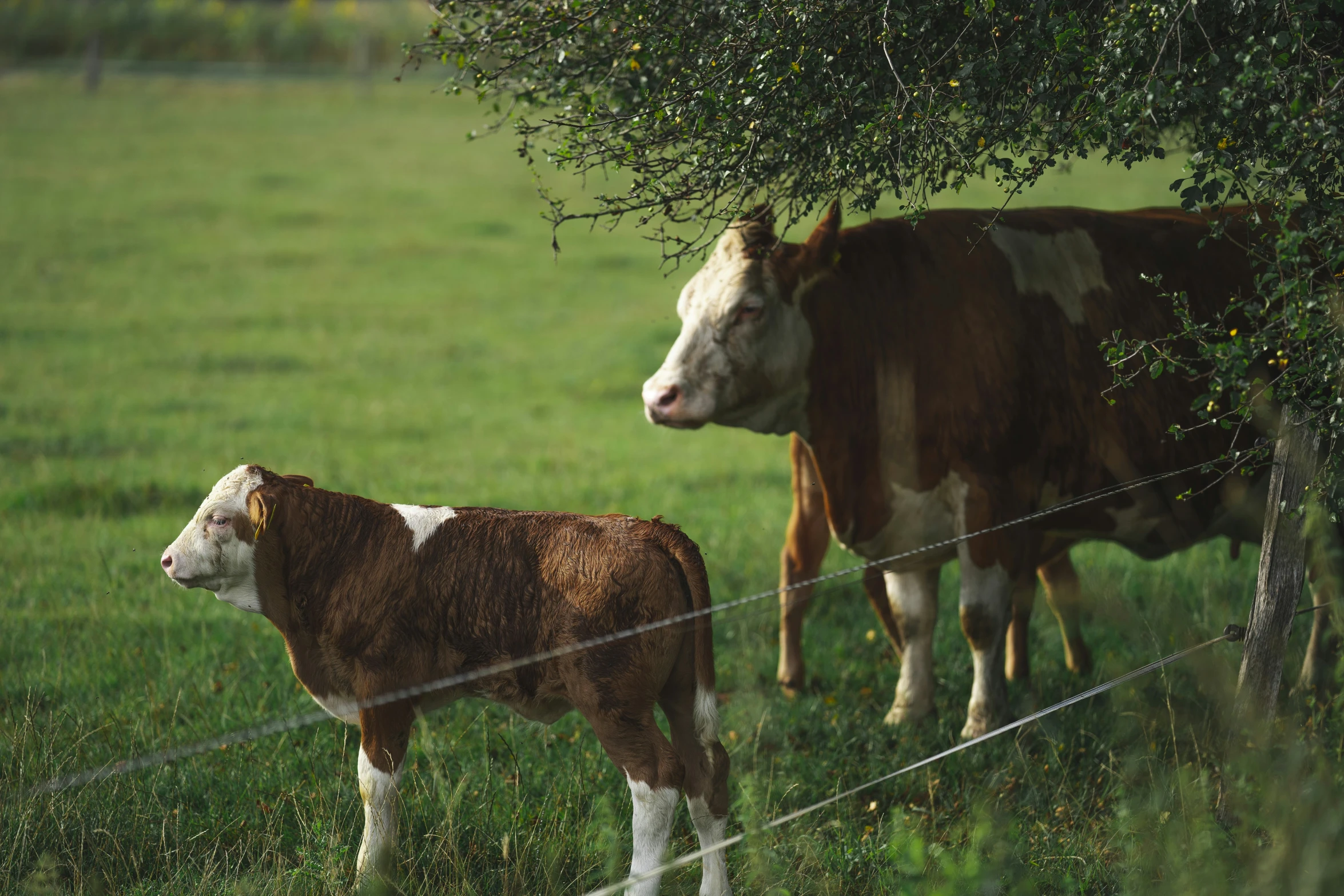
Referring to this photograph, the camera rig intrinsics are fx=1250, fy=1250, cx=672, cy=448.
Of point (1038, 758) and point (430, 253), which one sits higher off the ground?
point (430, 253)

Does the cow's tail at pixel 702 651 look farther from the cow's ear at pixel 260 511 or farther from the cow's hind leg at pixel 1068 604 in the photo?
the cow's hind leg at pixel 1068 604

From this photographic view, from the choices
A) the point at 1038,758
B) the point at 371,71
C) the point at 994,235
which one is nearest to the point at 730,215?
the point at 994,235

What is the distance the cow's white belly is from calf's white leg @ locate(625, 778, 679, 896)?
77.3 inches

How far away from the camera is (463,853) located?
400 centimetres

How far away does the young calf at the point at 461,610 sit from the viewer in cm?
353

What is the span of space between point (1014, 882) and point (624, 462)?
24.3 ft

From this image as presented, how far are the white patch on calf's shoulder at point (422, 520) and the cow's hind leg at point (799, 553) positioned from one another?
241cm

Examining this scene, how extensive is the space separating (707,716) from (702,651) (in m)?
0.19

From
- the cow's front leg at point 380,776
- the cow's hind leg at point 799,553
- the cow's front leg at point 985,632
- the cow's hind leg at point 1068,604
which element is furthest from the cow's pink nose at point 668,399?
the cow's hind leg at point 1068,604

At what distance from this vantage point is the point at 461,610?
364 centimetres

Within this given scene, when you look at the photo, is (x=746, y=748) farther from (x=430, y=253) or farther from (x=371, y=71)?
(x=371, y=71)

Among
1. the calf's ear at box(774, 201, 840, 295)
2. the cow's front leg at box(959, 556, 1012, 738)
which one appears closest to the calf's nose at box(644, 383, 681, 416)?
the calf's ear at box(774, 201, 840, 295)

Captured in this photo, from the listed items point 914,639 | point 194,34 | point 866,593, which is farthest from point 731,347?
point 194,34

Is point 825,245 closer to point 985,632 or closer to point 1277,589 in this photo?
point 985,632
